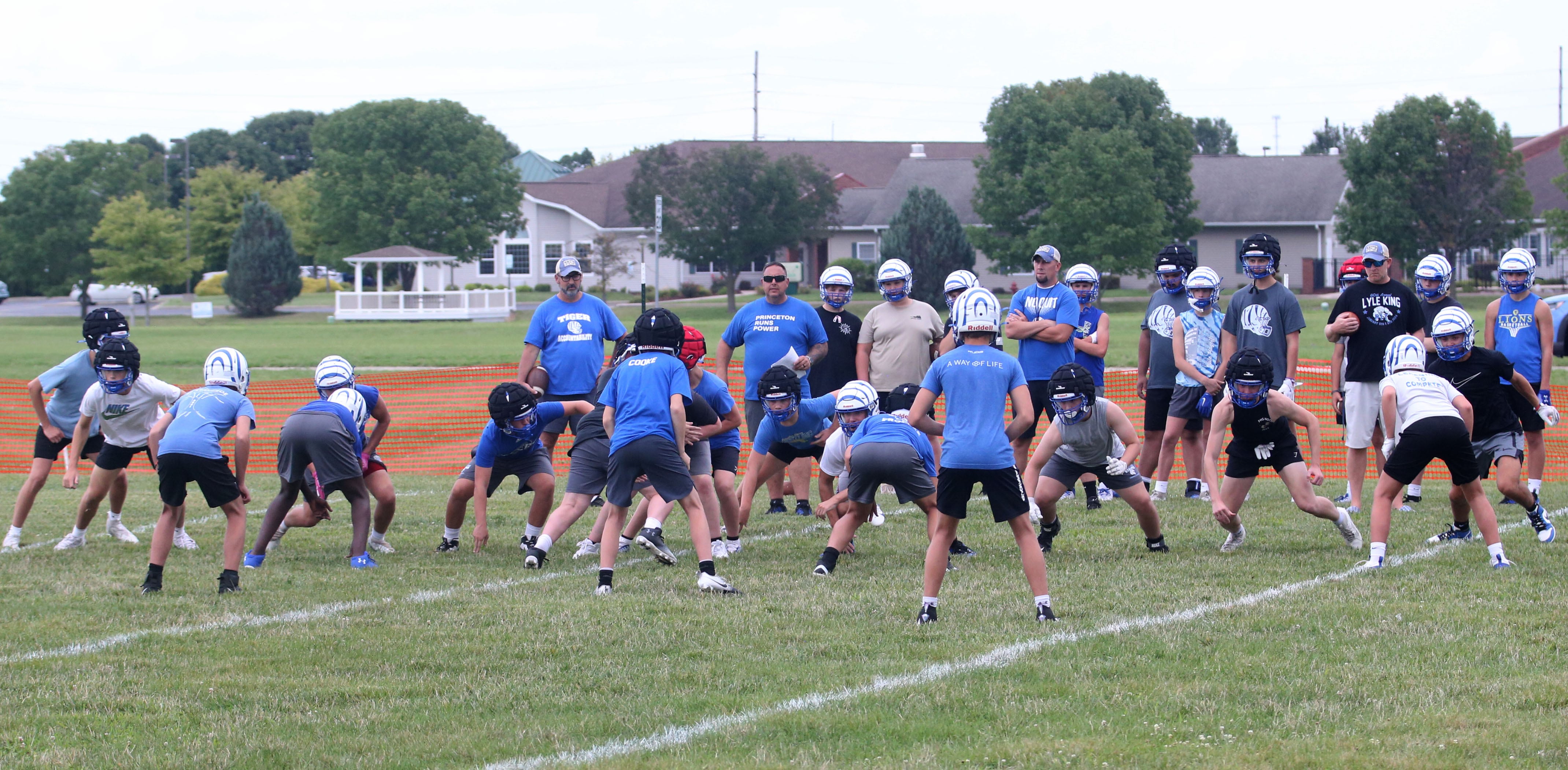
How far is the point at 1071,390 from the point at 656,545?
2.73 meters

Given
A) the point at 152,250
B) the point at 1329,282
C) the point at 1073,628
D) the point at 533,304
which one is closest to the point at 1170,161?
the point at 1329,282

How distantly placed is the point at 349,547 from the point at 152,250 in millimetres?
53478

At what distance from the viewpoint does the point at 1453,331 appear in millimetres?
9219

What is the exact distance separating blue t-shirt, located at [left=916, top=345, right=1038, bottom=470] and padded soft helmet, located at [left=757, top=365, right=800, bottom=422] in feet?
6.83

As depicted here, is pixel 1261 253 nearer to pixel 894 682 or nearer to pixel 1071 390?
pixel 1071 390

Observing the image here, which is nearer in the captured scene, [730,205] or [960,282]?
[960,282]

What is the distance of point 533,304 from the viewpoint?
61.9 metres

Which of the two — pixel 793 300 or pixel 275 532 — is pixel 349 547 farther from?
pixel 793 300

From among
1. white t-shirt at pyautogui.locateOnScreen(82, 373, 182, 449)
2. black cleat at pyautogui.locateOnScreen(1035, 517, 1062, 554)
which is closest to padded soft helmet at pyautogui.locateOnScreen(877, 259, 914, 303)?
black cleat at pyautogui.locateOnScreen(1035, 517, 1062, 554)

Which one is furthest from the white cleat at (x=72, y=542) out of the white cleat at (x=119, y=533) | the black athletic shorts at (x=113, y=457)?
the black athletic shorts at (x=113, y=457)

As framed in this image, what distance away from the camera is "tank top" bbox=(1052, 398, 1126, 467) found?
882 cm

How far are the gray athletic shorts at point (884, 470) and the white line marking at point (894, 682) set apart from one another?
1.82 meters

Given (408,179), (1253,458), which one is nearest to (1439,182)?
(408,179)

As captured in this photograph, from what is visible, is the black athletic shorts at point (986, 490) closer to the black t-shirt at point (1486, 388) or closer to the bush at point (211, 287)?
the black t-shirt at point (1486, 388)
